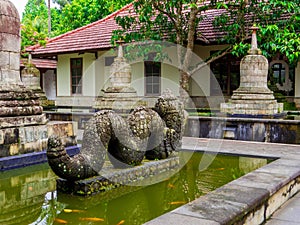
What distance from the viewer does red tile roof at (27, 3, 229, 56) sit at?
51.4 ft

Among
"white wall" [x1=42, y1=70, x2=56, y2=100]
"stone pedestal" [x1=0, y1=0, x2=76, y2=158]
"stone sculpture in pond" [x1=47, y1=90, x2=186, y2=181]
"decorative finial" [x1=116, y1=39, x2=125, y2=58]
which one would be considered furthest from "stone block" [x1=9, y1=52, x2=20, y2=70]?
"white wall" [x1=42, y1=70, x2=56, y2=100]

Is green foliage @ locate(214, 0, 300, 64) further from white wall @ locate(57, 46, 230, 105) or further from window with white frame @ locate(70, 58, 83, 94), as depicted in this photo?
window with white frame @ locate(70, 58, 83, 94)

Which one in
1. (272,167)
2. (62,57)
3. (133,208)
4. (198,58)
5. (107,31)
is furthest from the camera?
(62,57)

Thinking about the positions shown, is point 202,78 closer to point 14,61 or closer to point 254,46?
point 254,46

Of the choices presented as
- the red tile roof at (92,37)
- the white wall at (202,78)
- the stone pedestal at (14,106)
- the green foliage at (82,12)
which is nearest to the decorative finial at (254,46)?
the red tile roof at (92,37)

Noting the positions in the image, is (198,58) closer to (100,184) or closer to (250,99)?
(250,99)

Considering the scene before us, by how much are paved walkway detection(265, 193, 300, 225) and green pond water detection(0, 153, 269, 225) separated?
834mm

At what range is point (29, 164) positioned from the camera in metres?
6.18

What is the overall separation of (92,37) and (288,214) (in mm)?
15769

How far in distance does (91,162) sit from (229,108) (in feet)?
24.0

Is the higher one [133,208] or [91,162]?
[91,162]

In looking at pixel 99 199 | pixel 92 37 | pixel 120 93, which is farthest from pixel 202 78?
pixel 99 199

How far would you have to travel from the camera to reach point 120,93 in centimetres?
1310

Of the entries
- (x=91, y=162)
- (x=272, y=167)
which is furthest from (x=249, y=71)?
(x=91, y=162)
